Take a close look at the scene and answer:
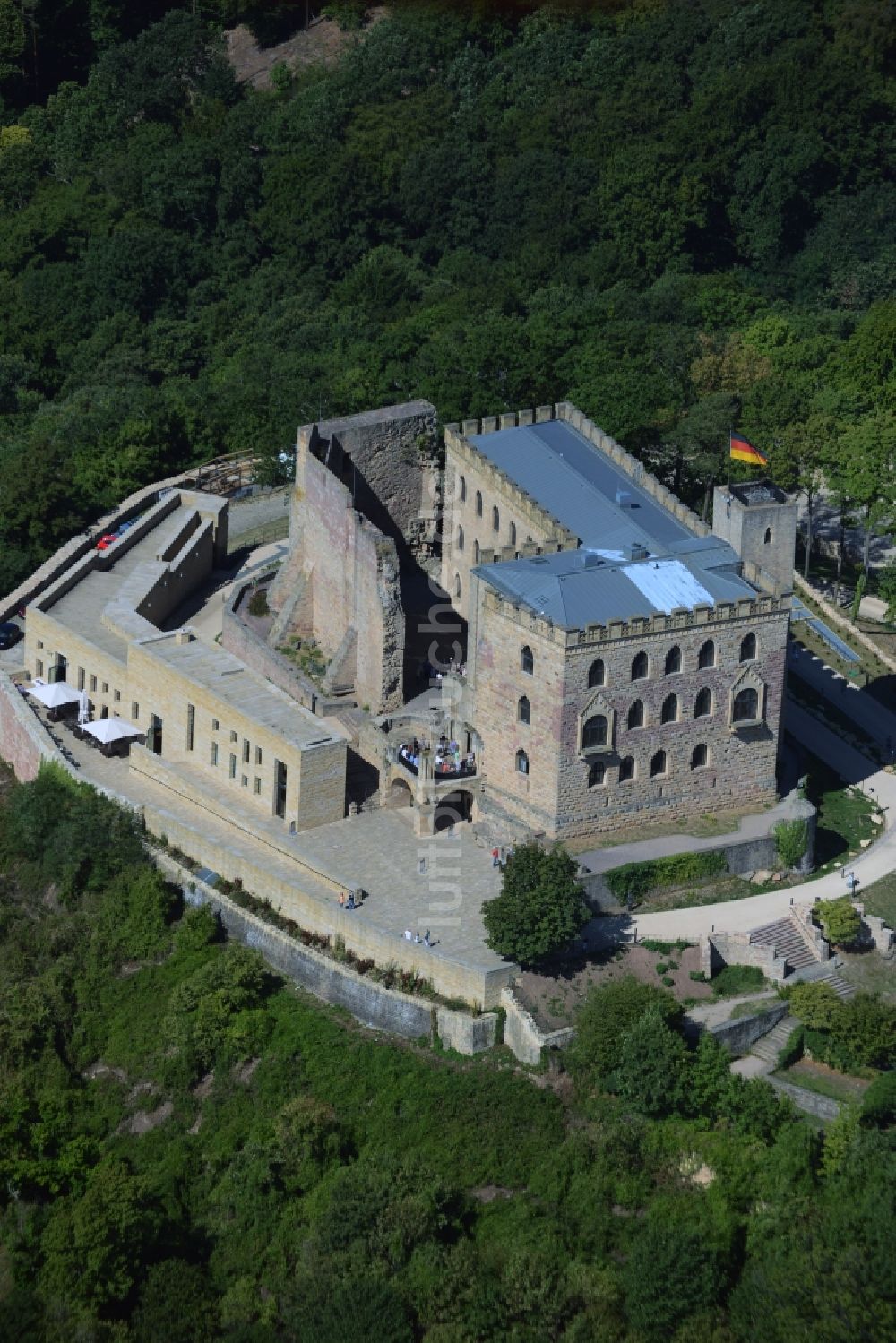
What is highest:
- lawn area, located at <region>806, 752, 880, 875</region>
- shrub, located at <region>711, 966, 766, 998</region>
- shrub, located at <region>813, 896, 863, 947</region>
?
shrub, located at <region>813, 896, 863, 947</region>

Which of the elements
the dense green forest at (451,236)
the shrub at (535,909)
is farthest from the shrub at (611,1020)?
the dense green forest at (451,236)

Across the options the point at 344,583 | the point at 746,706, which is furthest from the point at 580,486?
the point at 746,706

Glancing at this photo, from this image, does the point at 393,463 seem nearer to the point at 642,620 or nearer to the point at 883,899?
the point at 642,620

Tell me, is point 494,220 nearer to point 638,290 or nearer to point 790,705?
point 638,290

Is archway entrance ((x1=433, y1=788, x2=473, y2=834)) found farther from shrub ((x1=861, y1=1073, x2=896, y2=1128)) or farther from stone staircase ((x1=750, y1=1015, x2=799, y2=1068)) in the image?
shrub ((x1=861, y1=1073, x2=896, y2=1128))

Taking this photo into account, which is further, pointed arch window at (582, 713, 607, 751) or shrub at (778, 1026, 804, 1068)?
pointed arch window at (582, 713, 607, 751)

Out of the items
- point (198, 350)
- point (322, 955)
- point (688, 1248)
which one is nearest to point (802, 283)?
point (198, 350)

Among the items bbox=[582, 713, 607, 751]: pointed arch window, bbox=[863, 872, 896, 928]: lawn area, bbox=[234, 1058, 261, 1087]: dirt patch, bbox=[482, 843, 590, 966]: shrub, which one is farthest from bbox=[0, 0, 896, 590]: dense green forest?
bbox=[234, 1058, 261, 1087]: dirt patch
